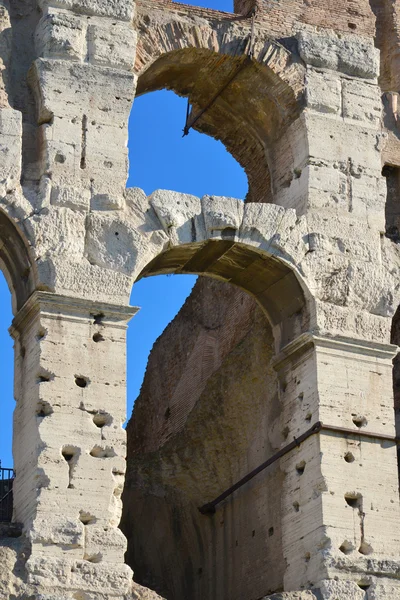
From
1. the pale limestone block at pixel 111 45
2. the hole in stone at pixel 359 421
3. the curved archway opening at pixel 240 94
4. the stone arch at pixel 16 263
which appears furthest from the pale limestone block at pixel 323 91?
the stone arch at pixel 16 263

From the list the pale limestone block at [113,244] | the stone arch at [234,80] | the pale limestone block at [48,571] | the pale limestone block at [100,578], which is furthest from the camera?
the stone arch at [234,80]

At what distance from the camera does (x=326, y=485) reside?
15508 millimetres

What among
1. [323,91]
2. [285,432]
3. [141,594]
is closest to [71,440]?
[141,594]

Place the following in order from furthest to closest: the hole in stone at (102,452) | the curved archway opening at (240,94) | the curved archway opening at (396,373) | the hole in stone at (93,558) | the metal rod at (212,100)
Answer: the curved archway opening at (396,373) → the metal rod at (212,100) → the curved archway opening at (240,94) → the hole in stone at (102,452) → the hole in stone at (93,558)

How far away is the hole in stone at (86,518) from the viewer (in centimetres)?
1454

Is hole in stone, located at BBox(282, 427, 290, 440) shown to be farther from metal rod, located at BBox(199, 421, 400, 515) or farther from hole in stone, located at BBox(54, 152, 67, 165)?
hole in stone, located at BBox(54, 152, 67, 165)

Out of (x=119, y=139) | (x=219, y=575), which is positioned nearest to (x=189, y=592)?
(x=219, y=575)

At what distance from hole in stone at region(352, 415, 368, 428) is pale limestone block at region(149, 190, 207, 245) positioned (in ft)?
7.64

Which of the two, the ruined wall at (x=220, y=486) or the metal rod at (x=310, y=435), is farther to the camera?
the ruined wall at (x=220, y=486)

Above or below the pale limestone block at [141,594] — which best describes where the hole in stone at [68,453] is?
above

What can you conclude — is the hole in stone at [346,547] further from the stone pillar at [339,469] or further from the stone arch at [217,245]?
the stone arch at [217,245]

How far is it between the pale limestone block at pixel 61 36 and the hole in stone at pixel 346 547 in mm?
5456

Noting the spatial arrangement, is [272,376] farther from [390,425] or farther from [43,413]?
[43,413]

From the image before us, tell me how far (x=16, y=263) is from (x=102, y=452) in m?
2.12
